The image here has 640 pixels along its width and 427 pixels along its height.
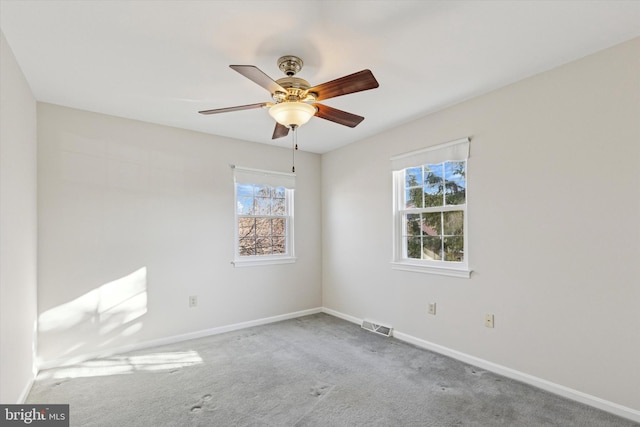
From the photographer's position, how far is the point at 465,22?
1.93 m

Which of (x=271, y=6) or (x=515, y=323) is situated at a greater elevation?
(x=271, y=6)

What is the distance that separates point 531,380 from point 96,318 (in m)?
3.98

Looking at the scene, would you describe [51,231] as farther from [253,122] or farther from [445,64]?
[445,64]

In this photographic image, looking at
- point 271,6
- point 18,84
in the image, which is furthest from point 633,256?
point 18,84

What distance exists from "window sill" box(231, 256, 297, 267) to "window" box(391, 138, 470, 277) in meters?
1.56

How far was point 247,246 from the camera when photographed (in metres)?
4.34

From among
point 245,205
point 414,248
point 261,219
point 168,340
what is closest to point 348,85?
point 414,248

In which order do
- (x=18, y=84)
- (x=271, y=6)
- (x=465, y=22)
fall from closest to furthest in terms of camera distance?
(x=271, y=6), (x=465, y=22), (x=18, y=84)

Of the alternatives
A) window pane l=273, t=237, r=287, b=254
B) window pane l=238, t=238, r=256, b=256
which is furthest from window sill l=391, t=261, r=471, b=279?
window pane l=238, t=238, r=256, b=256

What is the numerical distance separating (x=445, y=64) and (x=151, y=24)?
1.99 metres

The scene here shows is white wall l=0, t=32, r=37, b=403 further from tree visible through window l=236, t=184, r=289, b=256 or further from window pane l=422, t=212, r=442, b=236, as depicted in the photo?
window pane l=422, t=212, r=442, b=236

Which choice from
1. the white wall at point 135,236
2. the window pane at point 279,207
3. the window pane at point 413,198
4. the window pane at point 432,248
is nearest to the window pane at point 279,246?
the white wall at point 135,236

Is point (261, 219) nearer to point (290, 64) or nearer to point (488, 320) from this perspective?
point (290, 64)

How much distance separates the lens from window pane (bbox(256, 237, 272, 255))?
4.44 meters
